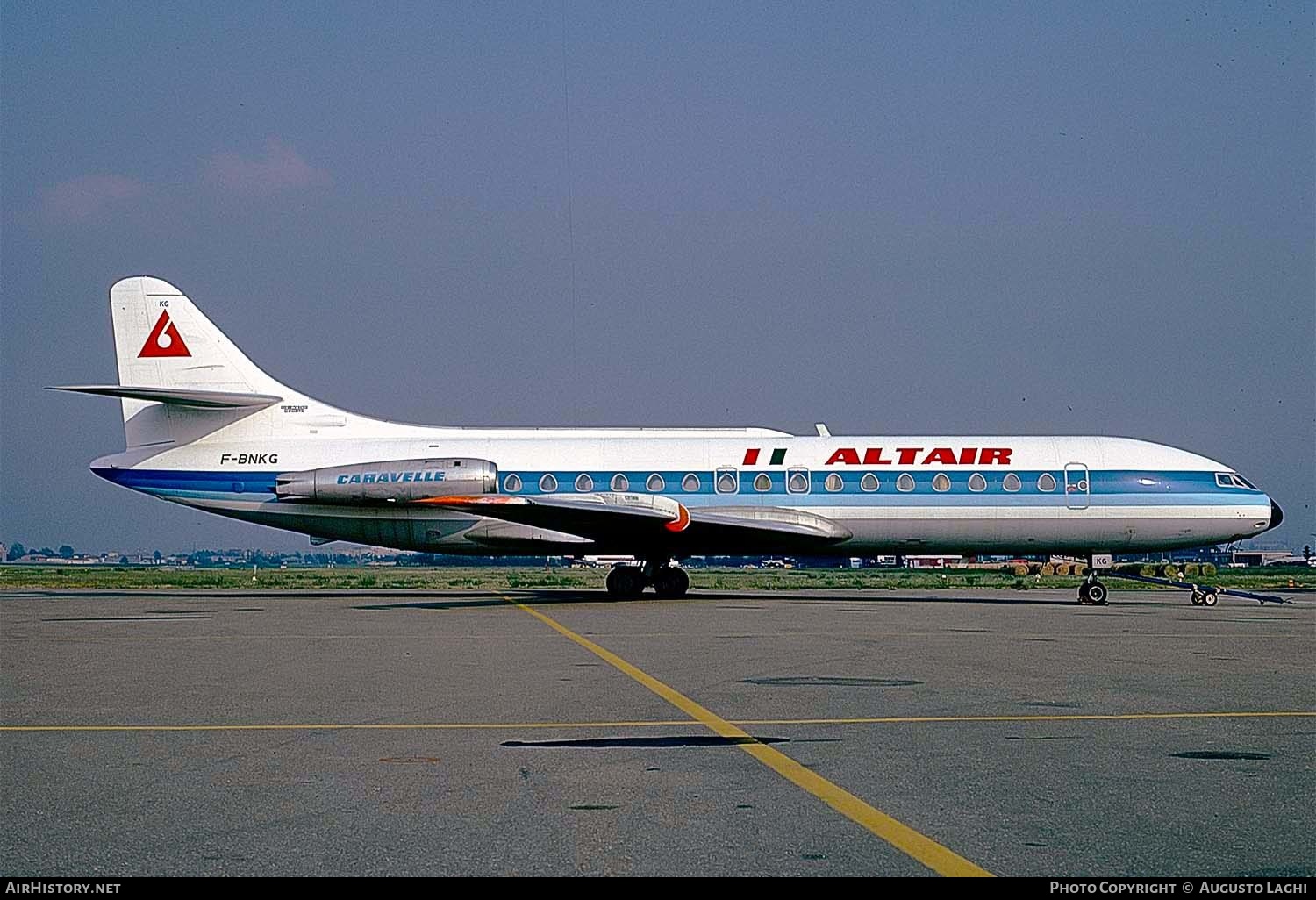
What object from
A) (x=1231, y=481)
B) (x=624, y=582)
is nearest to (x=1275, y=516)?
(x=1231, y=481)

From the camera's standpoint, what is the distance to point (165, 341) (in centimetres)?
3114

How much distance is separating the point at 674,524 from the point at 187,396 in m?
11.5

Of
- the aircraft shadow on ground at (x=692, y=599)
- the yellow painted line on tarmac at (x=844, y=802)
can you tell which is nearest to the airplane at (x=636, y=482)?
the aircraft shadow on ground at (x=692, y=599)

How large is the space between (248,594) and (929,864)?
31021 mm

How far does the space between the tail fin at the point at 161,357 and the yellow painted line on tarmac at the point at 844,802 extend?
2245 cm

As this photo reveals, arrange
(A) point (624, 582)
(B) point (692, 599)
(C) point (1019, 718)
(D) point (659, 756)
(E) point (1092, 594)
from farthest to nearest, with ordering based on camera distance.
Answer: (A) point (624, 582)
(B) point (692, 599)
(E) point (1092, 594)
(C) point (1019, 718)
(D) point (659, 756)

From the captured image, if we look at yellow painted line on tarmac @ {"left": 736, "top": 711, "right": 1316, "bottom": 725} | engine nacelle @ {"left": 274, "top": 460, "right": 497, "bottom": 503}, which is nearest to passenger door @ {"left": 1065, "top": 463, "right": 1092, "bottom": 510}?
engine nacelle @ {"left": 274, "top": 460, "right": 497, "bottom": 503}

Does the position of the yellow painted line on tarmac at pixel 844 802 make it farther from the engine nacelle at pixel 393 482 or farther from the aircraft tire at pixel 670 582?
the aircraft tire at pixel 670 582

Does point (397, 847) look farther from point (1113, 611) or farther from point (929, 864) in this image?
point (1113, 611)

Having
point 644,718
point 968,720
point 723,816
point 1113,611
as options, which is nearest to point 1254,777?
point 968,720

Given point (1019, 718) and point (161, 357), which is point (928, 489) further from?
point (1019, 718)

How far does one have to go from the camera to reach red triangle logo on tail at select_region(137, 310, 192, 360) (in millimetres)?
31109

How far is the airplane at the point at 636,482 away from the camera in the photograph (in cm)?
2920

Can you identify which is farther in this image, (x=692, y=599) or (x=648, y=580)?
(x=648, y=580)
